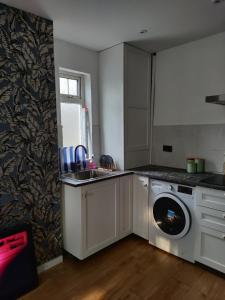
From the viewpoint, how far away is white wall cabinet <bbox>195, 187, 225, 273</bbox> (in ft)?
6.25

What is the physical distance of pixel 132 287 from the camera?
187 centimetres

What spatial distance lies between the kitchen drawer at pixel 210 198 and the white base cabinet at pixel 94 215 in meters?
0.84

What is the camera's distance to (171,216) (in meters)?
2.25

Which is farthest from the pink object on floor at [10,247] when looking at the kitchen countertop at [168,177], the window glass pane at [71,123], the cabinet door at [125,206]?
the window glass pane at [71,123]

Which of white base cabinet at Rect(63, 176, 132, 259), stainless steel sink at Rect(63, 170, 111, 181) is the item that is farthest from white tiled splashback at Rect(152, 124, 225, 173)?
stainless steel sink at Rect(63, 170, 111, 181)

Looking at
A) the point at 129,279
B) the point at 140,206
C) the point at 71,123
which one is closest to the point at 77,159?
the point at 71,123

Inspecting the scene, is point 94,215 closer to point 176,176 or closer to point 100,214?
point 100,214

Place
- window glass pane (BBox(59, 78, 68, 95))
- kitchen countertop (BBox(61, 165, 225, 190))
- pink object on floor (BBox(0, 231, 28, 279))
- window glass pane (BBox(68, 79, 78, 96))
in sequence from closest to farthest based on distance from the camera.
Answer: pink object on floor (BBox(0, 231, 28, 279)) < kitchen countertop (BBox(61, 165, 225, 190)) < window glass pane (BBox(59, 78, 68, 95)) < window glass pane (BBox(68, 79, 78, 96))

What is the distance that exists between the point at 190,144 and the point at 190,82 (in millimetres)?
744

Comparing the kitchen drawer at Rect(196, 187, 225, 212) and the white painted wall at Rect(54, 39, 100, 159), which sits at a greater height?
the white painted wall at Rect(54, 39, 100, 159)

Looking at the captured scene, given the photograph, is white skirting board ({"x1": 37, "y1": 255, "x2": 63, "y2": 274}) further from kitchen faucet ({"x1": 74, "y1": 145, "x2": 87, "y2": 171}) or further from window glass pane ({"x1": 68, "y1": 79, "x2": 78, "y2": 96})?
window glass pane ({"x1": 68, "y1": 79, "x2": 78, "y2": 96})

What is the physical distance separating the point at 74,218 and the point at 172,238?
41.3 inches

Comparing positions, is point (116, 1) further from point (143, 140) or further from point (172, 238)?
point (172, 238)

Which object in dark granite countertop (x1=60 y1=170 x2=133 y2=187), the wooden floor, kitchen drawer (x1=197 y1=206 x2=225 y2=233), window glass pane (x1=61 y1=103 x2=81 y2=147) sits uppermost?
window glass pane (x1=61 y1=103 x2=81 y2=147)
